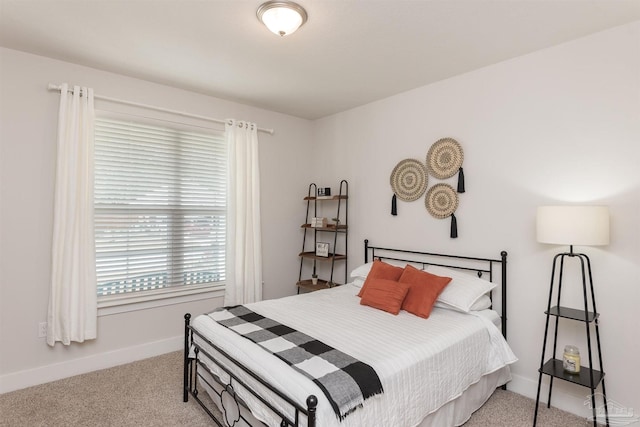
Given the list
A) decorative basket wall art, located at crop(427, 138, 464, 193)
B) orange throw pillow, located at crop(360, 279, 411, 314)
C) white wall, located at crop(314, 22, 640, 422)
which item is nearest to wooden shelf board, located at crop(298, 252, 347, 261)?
white wall, located at crop(314, 22, 640, 422)

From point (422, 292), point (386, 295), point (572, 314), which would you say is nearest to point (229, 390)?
point (386, 295)

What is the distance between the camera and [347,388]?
1.60m

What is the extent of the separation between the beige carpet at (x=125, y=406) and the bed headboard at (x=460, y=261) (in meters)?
0.59

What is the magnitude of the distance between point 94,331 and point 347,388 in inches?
96.8

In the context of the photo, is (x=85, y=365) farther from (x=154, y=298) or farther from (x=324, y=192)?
(x=324, y=192)

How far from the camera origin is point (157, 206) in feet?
11.2

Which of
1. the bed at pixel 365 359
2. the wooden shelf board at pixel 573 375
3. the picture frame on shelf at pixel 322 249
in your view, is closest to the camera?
the bed at pixel 365 359

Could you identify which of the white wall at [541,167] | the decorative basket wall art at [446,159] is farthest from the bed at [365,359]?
the decorative basket wall art at [446,159]

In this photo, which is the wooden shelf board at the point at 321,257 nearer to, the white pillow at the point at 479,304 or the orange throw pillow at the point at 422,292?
the orange throw pillow at the point at 422,292

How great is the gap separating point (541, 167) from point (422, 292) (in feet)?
4.22

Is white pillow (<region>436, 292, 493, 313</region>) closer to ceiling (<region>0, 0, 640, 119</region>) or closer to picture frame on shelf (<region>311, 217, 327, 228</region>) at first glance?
picture frame on shelf (<region>311, 217, 327, 228</region>)

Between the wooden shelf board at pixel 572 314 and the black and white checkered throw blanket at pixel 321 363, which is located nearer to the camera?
the black and white checkered throw blanket at pixel 321 363

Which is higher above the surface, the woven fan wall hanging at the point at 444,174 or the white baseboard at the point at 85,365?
the woven fan wall hanging at the point at 444,174

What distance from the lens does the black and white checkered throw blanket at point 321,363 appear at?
1575 millimetres
